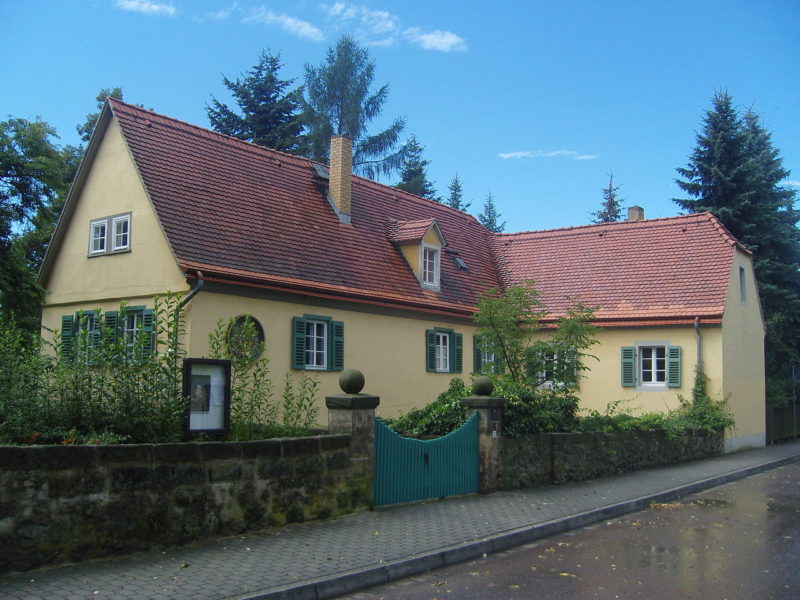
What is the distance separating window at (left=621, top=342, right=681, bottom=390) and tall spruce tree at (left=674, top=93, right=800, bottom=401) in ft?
25.7

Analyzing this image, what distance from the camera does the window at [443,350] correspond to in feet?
71.1

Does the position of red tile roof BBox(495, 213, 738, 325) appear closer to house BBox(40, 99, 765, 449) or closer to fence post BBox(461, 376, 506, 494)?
house BBox(40, 99, 765, 449)

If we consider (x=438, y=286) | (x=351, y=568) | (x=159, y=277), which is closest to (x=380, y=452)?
(x=351, y=568)

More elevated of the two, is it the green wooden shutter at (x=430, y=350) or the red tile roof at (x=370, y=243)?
the red tile roof at (x=370, y=243)

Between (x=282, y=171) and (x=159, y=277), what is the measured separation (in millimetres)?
6345

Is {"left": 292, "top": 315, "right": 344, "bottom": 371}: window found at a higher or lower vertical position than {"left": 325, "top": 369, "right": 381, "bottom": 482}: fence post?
higher

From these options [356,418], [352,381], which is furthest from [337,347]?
[356,418]

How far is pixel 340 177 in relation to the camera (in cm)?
2225

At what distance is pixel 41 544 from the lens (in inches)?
281

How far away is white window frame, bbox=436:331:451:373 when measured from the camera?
72.6ft

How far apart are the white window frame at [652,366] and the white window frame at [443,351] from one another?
18.9 ft

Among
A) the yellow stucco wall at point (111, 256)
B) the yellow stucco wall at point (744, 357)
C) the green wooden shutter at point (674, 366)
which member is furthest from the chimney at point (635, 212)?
the yellow stucco wall at point (111, 256)

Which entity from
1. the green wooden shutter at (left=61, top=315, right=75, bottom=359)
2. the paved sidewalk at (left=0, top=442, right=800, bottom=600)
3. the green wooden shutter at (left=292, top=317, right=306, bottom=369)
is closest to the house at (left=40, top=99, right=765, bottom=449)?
the green wooden shutter at (left=292, top=317, right=306, bottom=369)

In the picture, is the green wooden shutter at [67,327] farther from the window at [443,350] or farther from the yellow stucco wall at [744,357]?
the yellow stucco wall at [744,357]
